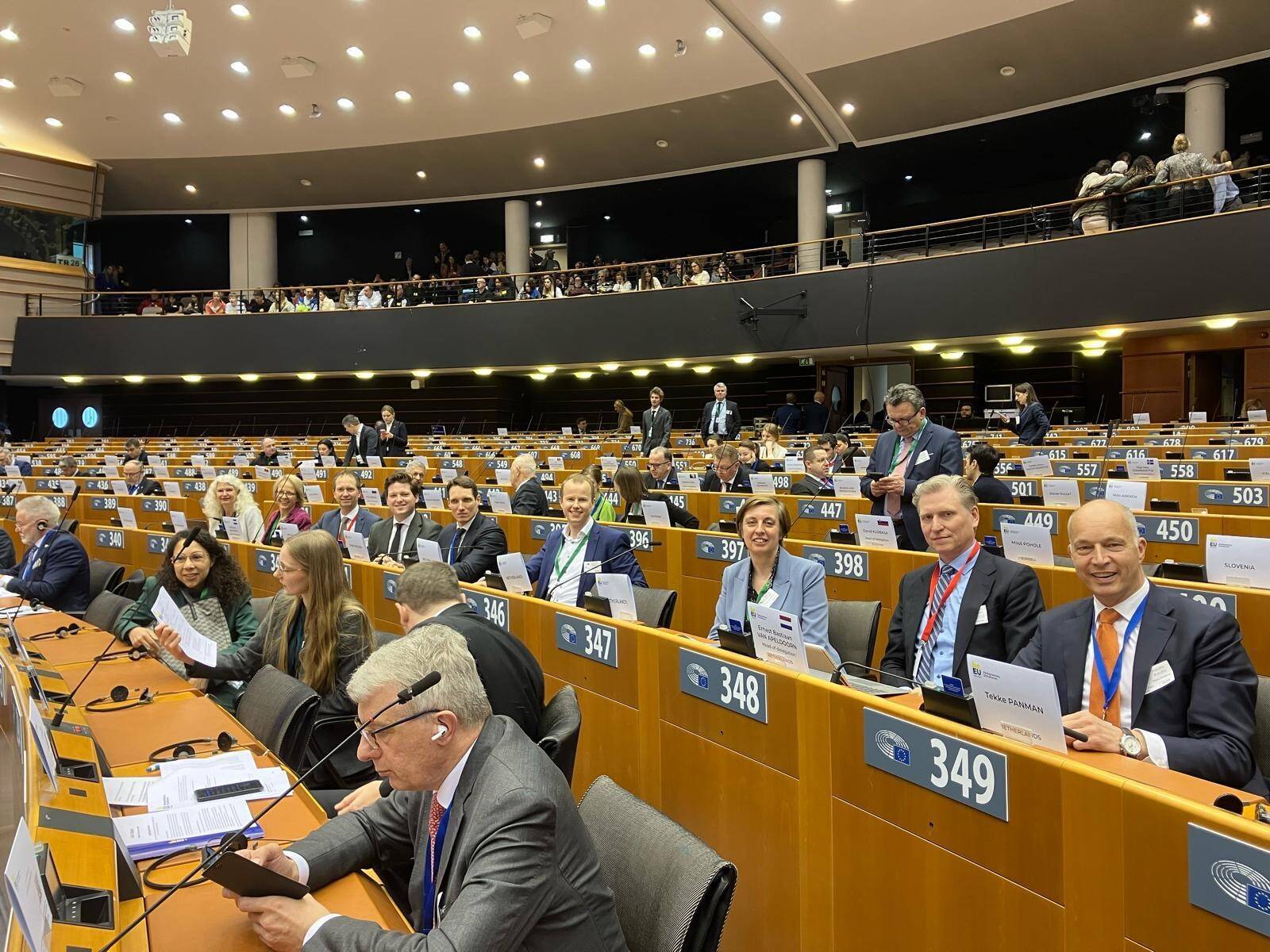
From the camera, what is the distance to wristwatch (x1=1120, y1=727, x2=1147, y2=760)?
2.02 m

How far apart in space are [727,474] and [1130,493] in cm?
293

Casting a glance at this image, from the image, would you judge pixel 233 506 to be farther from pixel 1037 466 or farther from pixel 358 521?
pixel 1037 466

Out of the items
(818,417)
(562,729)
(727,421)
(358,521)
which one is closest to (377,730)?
→ (562,729)

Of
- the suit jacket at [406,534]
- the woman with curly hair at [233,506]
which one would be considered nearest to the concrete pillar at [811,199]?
the woman with curly hair at [233,506]

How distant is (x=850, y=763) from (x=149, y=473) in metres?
12.6

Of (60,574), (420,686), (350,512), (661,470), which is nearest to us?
(420,686)

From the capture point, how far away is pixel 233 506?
712 cm

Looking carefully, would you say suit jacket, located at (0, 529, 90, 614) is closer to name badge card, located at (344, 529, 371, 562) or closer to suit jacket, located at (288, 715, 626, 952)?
name badge card, located at (344, 529, 371, 562)

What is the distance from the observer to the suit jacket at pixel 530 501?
7.35 meters

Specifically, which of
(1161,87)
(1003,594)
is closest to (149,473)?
(1003,594)

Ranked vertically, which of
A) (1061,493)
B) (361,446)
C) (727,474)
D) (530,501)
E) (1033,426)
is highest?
(1033,426)

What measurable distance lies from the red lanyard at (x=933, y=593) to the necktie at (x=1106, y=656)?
0.63m

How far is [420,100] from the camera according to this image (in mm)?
17172

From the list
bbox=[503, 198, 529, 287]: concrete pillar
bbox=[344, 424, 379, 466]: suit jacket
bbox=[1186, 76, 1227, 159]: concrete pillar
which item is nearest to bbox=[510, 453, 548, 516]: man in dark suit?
bbox=[344, 424, 379, 466]: suit jacket
